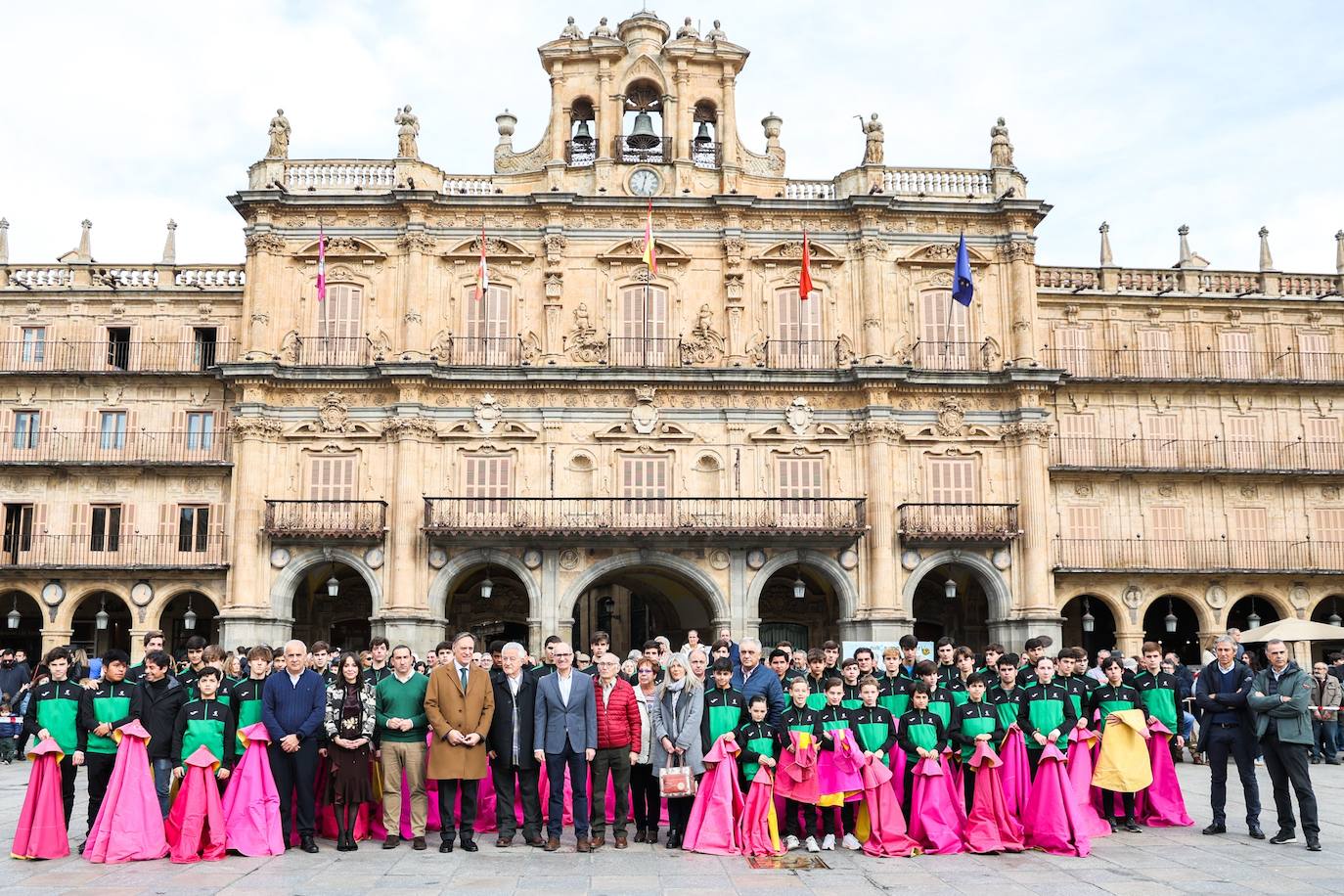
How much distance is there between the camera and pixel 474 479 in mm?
29859

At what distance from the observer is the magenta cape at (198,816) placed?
11.0 meters

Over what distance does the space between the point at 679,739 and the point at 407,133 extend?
2332cm

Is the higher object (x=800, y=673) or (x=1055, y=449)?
(x=1055, y=449)

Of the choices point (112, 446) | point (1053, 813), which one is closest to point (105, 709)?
point (1053, 813)

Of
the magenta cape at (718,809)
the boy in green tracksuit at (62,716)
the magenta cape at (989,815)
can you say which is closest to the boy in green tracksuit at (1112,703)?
the magenta cape at (989,815)

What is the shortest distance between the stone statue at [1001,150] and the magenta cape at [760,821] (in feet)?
78.9

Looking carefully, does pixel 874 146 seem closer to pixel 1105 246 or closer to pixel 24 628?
pixel 1105 246

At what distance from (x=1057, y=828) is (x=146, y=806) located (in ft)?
27.9

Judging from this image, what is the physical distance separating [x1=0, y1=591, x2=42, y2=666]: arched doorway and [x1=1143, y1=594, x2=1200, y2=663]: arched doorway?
31004 mm

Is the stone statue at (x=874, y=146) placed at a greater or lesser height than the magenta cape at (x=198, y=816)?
greater

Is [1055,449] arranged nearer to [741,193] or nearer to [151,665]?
[741,193]

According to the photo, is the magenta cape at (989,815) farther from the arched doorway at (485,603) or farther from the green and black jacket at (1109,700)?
the arched doorway at (485,603)

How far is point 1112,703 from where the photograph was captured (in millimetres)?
12914

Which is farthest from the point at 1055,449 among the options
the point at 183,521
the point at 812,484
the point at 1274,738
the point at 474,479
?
the point at 183,521
